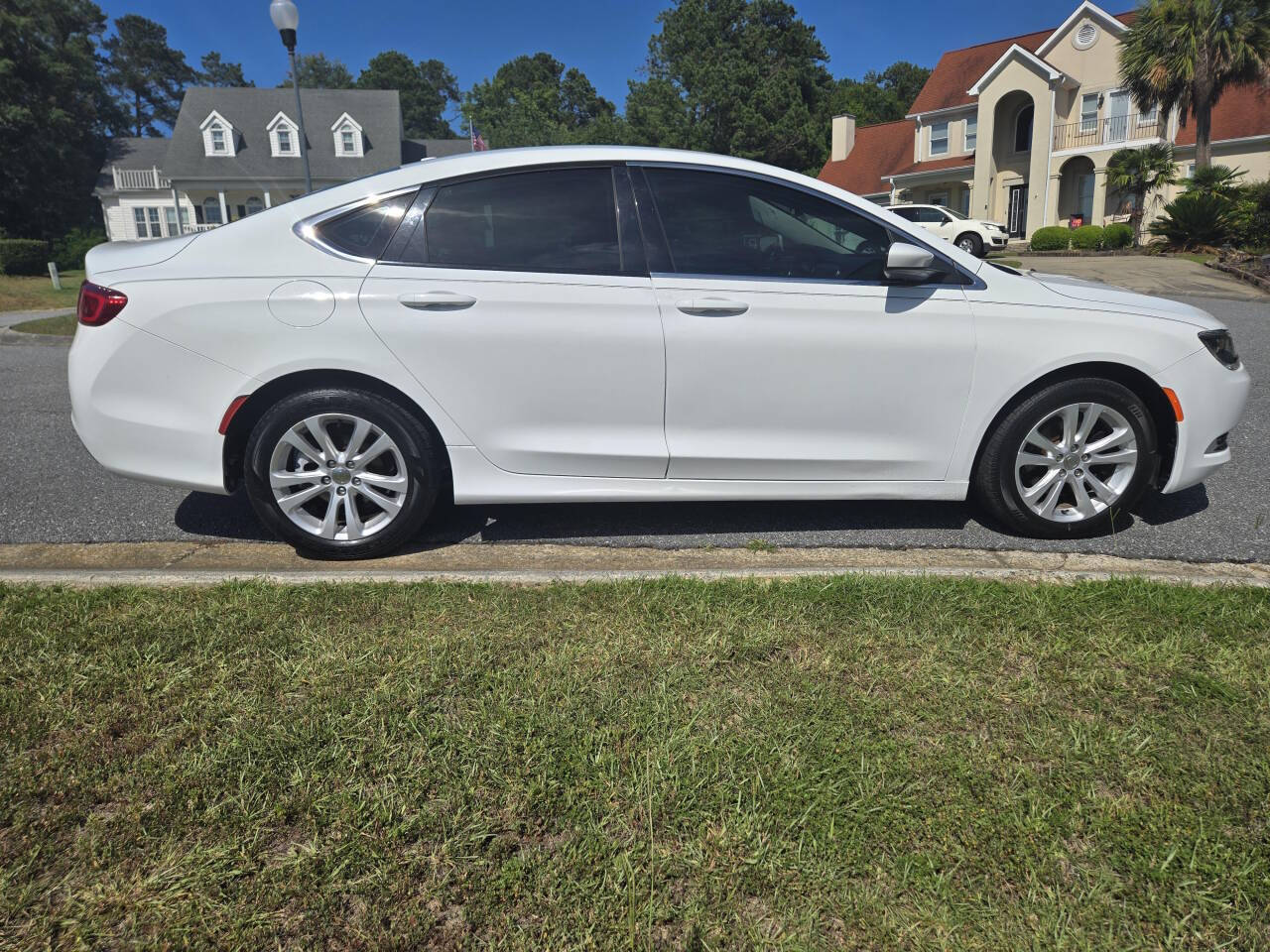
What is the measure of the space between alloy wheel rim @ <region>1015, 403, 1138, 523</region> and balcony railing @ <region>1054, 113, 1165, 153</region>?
3257cm

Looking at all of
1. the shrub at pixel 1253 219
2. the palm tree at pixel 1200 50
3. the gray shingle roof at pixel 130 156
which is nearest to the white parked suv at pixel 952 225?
the shrub at pixel 1253 219

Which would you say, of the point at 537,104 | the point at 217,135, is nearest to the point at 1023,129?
the point at 217,135

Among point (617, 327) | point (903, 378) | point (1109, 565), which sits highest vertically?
point (617, 327)

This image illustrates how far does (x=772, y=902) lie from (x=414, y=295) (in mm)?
2793

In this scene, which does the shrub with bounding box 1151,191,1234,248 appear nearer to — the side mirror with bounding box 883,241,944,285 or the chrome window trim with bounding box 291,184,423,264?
the side mirror with bounding box 883,241,944,285

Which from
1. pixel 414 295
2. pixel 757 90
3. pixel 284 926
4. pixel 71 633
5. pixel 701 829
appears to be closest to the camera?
pixel 284 926

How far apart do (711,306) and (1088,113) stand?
3457cm

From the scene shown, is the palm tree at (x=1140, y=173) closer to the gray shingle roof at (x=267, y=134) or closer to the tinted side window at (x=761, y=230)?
the tinted side window at (x=761, y=230)

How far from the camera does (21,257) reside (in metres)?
32.6

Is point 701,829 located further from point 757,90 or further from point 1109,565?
point 757,90

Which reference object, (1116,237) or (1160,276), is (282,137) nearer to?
(1116,237)

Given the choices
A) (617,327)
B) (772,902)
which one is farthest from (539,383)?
(772,902)

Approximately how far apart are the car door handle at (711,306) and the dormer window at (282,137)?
42.6 metres

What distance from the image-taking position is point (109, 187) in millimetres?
46469
